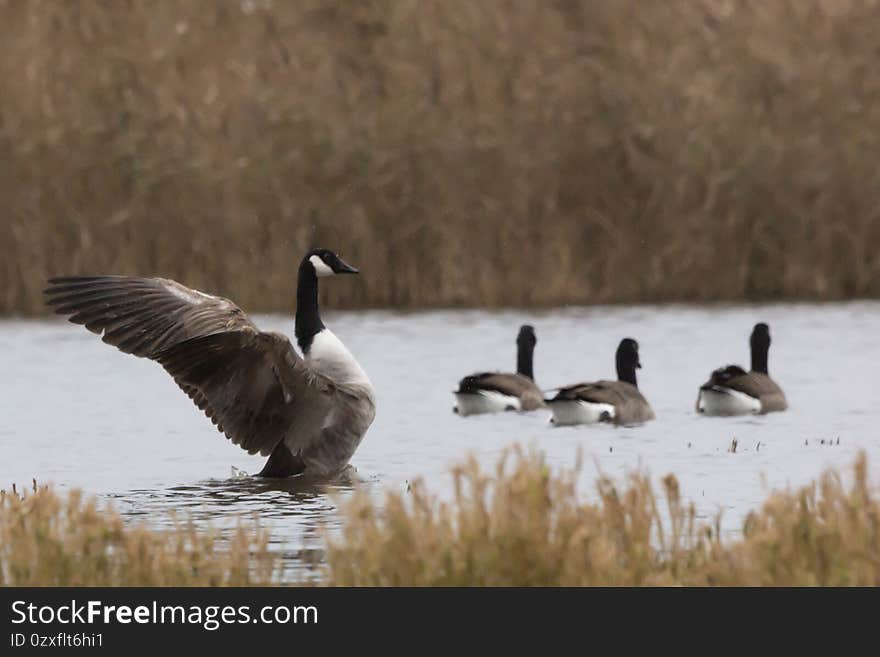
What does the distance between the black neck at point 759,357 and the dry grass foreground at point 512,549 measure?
8.12 m

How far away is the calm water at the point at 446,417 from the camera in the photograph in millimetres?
10617

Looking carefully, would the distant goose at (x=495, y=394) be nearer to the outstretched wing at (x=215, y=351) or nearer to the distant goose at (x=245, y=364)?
the distant goose at (x=245, y=364)

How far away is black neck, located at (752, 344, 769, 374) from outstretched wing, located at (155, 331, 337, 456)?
546 centimetres

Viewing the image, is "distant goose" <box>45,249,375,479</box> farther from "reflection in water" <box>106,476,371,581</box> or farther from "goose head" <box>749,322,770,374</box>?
"goose head" <box>749,322,770,374</box>

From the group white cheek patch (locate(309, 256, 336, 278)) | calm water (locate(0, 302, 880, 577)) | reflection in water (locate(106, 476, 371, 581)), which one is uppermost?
white cheek patch (locate(309, 256, 336, 278))

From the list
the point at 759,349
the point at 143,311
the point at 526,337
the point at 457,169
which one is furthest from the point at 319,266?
the point at 457,169

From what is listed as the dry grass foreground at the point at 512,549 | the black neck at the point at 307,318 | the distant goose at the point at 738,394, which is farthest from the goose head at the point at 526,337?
the dry grass foreground at the point at 512,549

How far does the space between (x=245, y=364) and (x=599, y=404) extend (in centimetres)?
359

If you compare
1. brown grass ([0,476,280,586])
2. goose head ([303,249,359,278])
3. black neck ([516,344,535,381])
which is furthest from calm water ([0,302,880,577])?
goose head ([303,249,359,278])

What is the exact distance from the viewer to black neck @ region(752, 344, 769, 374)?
15.2 meters

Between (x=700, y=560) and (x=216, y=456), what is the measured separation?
19.0ft
